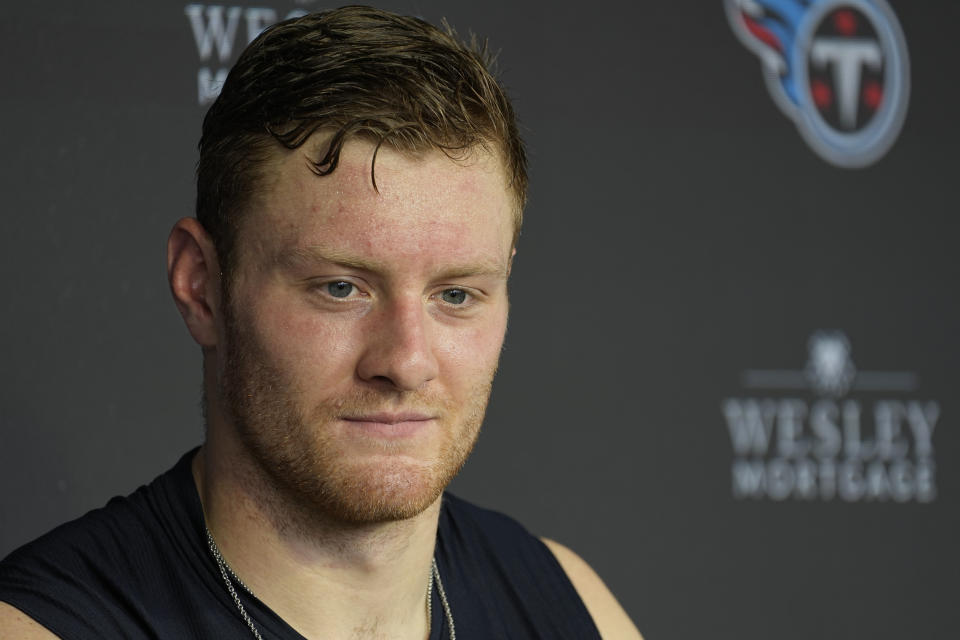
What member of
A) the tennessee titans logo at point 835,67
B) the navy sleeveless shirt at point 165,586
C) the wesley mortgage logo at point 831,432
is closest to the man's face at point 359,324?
the navy sleeveless shirt at point 165,586

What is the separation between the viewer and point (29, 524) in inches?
62.0

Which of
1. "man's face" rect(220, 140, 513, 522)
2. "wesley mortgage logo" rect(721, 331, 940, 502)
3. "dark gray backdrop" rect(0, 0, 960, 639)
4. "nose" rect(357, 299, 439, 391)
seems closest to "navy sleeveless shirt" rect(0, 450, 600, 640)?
"man's face" rect(220, 140, 513, 522)

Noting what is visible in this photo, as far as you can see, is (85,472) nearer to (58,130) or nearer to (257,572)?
(58,130)

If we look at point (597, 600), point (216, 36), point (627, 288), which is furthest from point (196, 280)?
point (627, 288)

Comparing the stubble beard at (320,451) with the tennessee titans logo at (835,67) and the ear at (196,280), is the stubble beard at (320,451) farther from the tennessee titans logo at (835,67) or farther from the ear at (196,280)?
the tennessee titans logo at (835,67)

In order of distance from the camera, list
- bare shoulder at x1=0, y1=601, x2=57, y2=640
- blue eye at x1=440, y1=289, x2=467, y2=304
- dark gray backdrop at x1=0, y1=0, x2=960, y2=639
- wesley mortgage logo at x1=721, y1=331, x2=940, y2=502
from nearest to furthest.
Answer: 1. bare shoulder at x1=0, y1=601, x2=57, y2=640
2. blue eye at x1=440, y1=289, x2=467, y2=304
3. dark gray backdrop at x1=0, y1=0, x2=960, y2=639
4. wesley mortgage logo at x1=721, y1=331, x2=940, y2=502

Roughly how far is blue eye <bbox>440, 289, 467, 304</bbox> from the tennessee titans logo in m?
1.12

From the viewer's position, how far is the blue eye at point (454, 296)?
100cm

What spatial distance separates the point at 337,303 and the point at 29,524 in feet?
2.75

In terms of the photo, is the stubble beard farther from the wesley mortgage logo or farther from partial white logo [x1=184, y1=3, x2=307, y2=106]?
the wesley mortgage logo

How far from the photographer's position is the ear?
1054 millimetres

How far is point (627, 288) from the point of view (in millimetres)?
1859

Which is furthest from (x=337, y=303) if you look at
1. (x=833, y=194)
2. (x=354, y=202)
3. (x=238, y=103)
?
(x=833, y=194)

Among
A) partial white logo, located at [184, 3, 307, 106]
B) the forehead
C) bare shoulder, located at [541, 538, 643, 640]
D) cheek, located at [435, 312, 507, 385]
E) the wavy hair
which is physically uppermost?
partial white logo, located at [184, 3, 307, 106]
